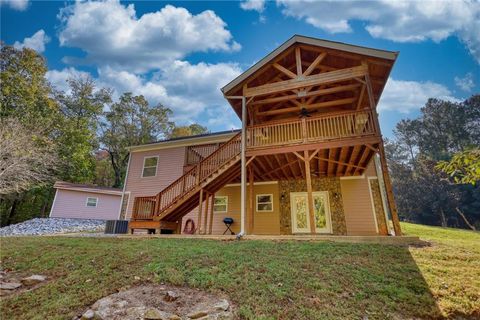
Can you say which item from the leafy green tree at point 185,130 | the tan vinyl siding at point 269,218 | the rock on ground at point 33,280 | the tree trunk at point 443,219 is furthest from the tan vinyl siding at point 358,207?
the leafy green tree at point 185,130

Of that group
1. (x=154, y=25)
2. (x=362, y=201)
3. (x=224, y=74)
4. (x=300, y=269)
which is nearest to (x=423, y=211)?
(x=362, y=201)

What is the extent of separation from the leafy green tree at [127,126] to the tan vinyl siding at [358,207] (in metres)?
26.2

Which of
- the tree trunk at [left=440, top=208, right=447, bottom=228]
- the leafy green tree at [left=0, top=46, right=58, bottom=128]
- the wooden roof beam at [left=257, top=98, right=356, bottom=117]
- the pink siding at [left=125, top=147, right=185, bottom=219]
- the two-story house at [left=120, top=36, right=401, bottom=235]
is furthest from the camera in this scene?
the tree trunk at [left=440, top=208, right=447, bottom=228]

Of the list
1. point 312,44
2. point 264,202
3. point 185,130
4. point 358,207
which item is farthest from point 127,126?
point 358,207

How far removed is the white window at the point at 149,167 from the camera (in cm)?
1501

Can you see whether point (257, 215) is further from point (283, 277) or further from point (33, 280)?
point (33, 280)

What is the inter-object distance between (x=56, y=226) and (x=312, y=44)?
64.4 feet

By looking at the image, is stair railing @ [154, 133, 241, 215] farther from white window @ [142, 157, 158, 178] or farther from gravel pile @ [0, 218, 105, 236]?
gravel pile @ [0, 218, 105, 236]

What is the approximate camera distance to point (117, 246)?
7.27 meters

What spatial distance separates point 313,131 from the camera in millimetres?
8742

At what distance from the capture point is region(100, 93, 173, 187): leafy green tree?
1173 inches

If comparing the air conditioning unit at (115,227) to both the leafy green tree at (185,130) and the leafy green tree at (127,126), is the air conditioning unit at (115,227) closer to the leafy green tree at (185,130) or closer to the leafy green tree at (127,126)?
the leafy green tree at (127,126)

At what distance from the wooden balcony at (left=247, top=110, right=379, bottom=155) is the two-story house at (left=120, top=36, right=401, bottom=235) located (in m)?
0.03

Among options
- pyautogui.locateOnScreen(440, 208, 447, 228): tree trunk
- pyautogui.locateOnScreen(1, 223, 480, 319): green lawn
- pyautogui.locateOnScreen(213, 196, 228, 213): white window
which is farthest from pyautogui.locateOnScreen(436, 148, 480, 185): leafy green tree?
pyautogui.locateOnScreen(440, 208, 447, 228): tree trunk
